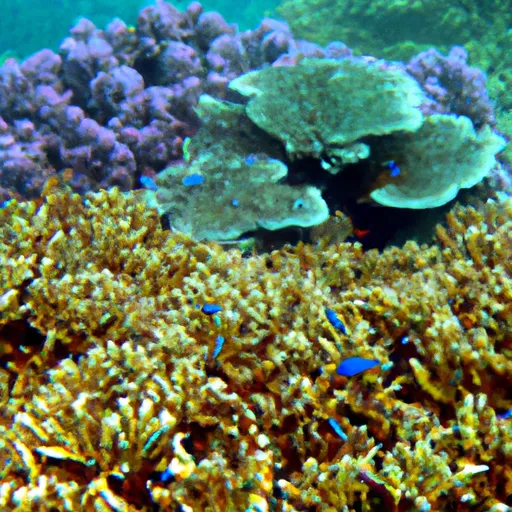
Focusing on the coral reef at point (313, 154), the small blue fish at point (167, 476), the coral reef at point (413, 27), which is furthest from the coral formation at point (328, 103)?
the coral reef at point (413, 27)

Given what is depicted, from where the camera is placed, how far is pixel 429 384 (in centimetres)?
248

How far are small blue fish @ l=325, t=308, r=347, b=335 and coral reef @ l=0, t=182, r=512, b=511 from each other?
0.02 meters

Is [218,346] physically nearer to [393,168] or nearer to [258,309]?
[258,309]

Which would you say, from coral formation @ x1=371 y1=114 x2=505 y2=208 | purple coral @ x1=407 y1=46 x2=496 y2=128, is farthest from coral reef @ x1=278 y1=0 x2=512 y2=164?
coral formation @ x1=371 y1=114 x2=505 y2=208

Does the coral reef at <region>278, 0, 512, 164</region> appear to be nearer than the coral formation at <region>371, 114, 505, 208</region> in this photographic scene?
No

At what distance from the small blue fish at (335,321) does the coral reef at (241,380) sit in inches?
0.7

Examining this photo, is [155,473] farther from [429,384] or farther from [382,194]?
[382,194]

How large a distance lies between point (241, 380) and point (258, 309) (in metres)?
0.48

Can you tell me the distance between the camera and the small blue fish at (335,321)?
2689 millimetres

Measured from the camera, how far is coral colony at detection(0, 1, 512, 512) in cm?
212

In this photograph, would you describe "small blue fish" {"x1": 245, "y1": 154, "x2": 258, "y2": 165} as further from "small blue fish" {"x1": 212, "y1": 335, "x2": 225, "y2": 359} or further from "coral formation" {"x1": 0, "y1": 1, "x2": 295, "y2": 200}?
"small blue fish" {"x1": 212, "y1": 335, "x2": 225, "y2": 359}

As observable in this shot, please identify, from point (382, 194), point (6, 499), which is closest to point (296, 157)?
point (382, 194)

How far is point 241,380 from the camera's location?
8.54 feet

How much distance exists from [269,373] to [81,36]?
636 centimetres
